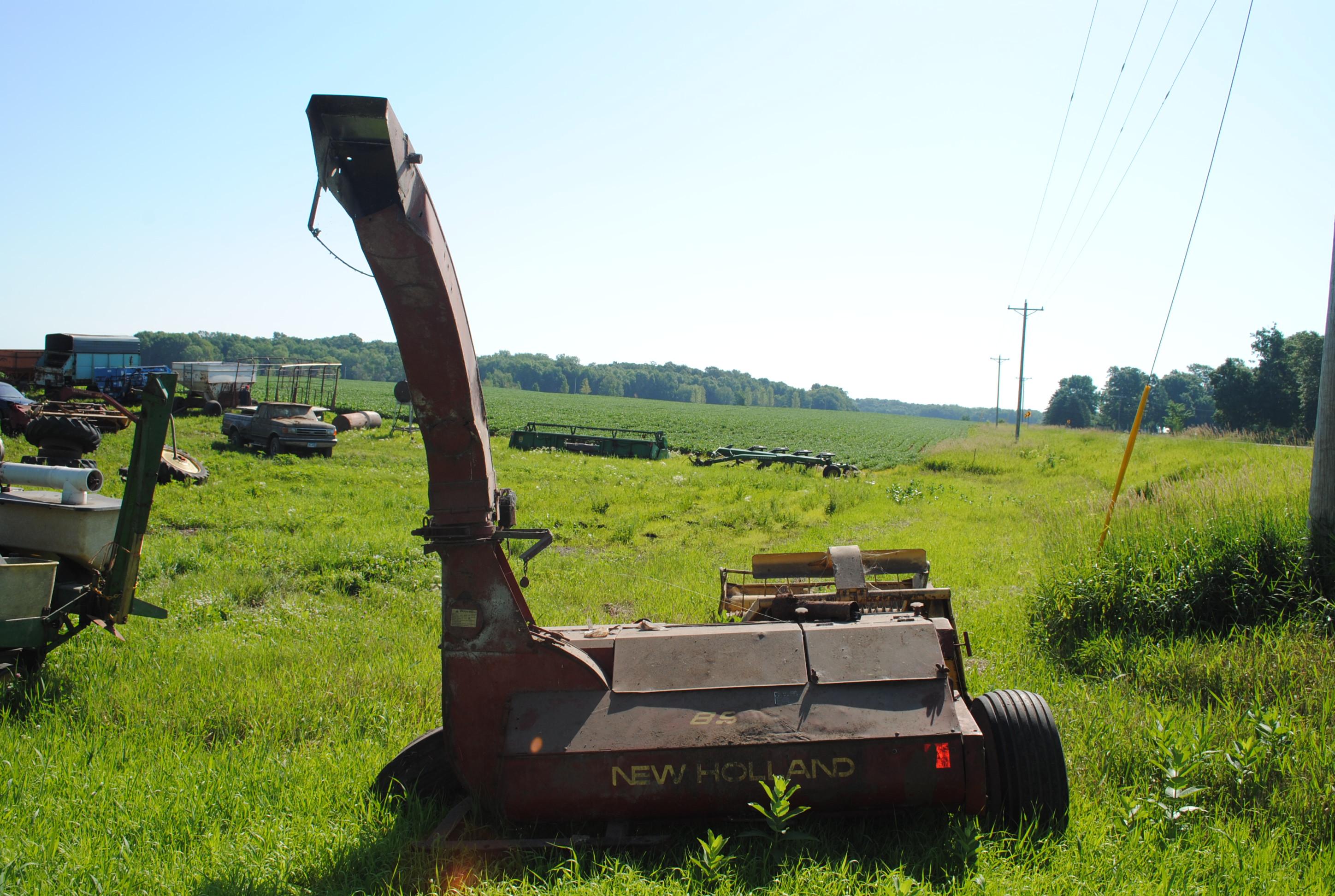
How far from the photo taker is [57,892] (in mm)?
3236

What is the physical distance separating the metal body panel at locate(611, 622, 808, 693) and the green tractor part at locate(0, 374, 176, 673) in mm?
3592

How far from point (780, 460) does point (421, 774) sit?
20999 mm

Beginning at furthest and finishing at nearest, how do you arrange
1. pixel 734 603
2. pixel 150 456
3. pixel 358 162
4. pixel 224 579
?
pixel 224 579 < pixel 734 603 < pixel 150 456 < pixel 358 162

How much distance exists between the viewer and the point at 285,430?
65.7ft

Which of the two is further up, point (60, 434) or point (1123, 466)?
point (1123, 466)

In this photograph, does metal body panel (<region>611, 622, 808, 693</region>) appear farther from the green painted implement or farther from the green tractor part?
the green painted implement

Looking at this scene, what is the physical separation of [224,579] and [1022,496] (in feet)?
53.9

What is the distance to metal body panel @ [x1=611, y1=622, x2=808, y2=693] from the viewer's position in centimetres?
372

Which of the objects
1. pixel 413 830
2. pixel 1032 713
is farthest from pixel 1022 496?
pixel 413 830

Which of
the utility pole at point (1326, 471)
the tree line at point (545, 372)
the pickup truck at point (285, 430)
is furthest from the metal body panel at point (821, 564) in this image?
the tree line at point (545, 372)

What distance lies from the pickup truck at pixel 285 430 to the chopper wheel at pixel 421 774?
17751 mm

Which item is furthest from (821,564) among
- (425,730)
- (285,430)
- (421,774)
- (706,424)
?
(706,424)

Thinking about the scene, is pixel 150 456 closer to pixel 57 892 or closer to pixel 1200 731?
pixel 57 892

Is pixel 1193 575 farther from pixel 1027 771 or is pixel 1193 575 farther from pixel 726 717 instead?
pixel 726 717
